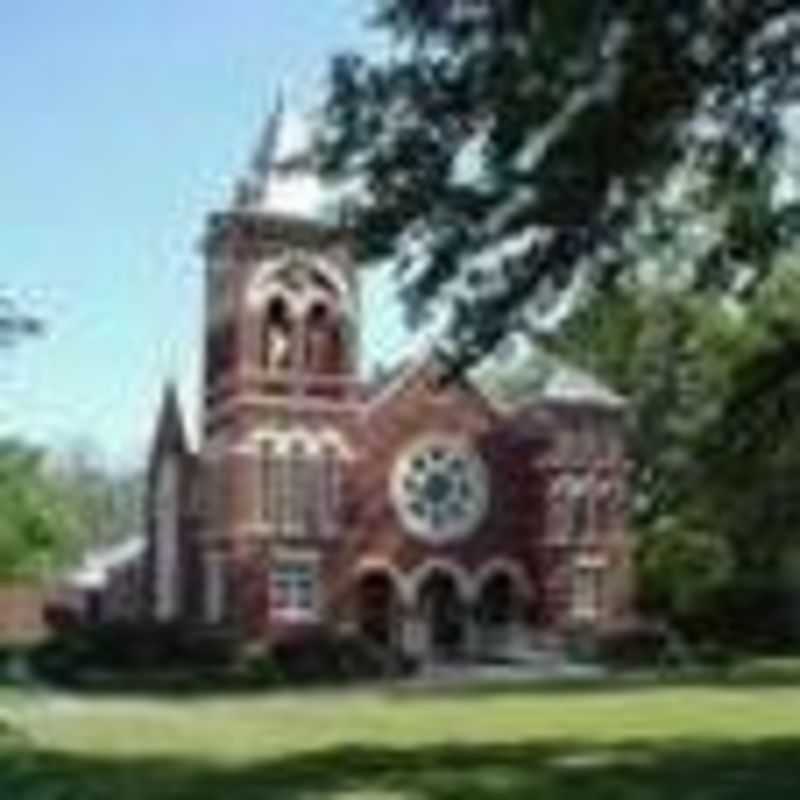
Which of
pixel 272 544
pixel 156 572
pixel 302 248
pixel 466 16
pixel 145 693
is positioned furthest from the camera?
pixel 156 572

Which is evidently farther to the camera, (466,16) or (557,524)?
(557,524)

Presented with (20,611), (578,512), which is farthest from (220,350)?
(20,611)

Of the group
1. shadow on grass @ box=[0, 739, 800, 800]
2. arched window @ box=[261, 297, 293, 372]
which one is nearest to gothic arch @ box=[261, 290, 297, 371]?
arched window @ box=[261, 297, 293, 372]

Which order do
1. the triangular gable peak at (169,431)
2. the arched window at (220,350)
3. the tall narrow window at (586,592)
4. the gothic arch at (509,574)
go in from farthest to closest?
the triangular gable peak at (169,431), the tall narrow window at (586,592), the gothic arch at (509,574), the arched window at (220,350)

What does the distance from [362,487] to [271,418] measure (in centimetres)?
337

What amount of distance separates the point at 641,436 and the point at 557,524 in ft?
28.0

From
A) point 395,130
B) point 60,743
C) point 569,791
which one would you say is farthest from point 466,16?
point 60,743

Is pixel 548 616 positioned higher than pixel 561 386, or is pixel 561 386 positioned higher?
pixel 561 386

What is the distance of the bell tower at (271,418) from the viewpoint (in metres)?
67.4

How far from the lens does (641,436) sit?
79.7 meters

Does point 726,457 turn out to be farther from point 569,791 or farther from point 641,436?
point 641,436

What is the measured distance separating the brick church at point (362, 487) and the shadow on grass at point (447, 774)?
35750mm

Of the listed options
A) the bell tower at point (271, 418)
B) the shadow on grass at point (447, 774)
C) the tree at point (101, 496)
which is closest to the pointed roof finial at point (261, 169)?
the bell tower at point (271, 418)

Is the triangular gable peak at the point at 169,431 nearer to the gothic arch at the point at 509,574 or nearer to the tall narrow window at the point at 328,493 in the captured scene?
the tall narrow window at the point at 328,493
